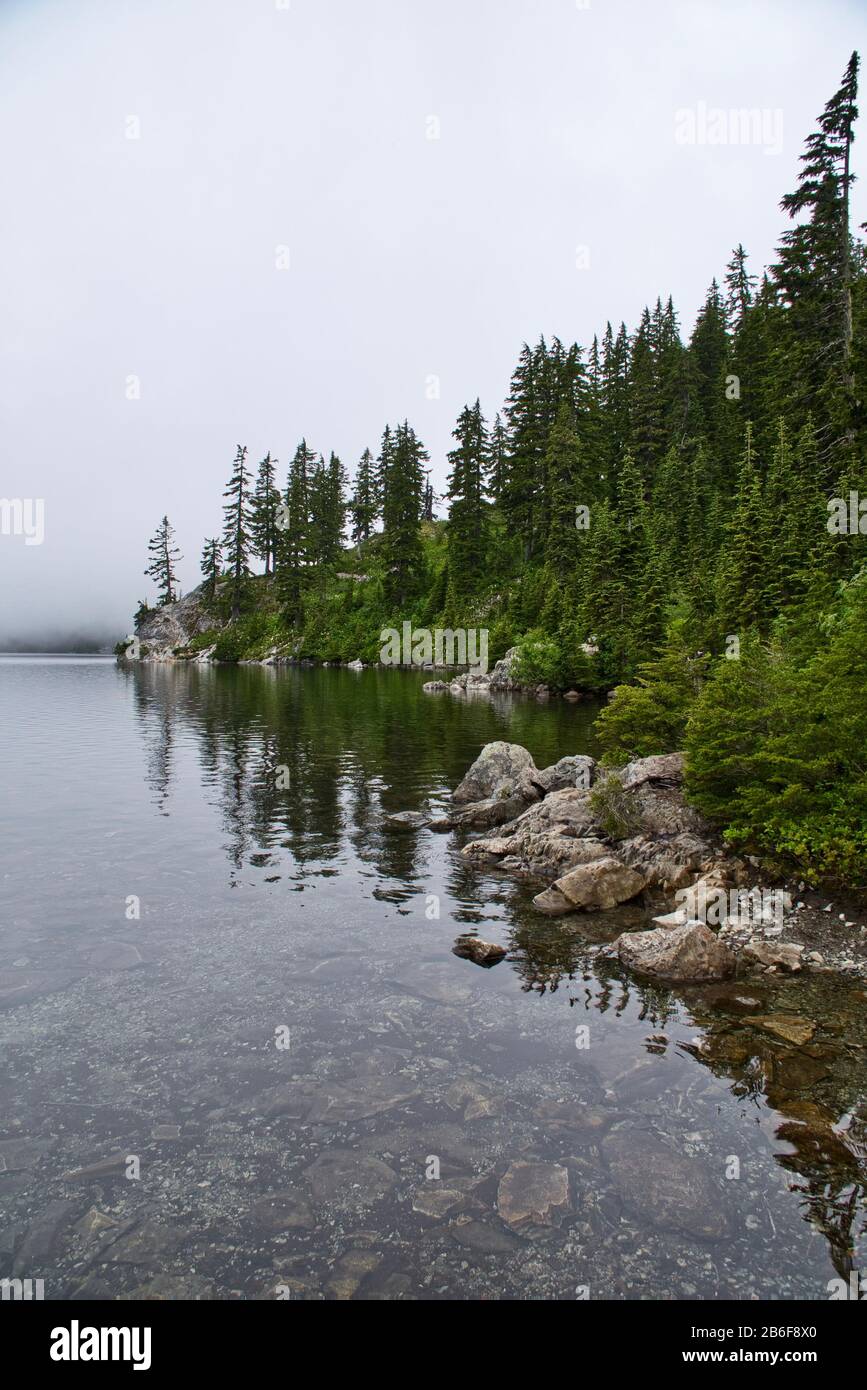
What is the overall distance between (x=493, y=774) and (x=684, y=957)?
1188 centimetres

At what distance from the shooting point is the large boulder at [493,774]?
22531mm

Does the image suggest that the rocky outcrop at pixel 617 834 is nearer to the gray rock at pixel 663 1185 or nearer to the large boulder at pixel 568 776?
the large boulder at pixel 568 776

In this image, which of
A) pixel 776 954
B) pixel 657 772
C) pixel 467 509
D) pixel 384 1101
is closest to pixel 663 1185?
pixel 384 1101

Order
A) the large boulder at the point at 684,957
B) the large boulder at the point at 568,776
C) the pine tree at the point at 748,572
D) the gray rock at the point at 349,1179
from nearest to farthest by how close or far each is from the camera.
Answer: the gray rock at the point at 349,1179 → the large boulder at the point at 684,957 → the large boulder at the point at 568,776 → the pine tree at the point at 748,572

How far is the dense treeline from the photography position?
49.6 feet

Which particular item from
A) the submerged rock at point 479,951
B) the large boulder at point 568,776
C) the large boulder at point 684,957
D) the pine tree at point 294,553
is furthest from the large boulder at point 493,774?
the pine tree at point 294,553

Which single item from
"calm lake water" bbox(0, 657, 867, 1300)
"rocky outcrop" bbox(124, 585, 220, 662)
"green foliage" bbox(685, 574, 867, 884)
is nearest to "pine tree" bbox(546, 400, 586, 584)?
"green foliage" bbox(685, 574, 867, 884)

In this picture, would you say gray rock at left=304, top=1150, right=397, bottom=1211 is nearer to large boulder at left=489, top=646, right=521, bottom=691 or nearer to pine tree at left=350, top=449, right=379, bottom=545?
large boulder at left=489, top=646, right=521, bottom=691

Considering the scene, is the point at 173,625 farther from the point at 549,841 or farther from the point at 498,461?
the point at 549,841

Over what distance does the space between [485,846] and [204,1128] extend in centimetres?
1144

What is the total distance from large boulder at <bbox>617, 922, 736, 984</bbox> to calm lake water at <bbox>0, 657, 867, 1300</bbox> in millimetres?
404

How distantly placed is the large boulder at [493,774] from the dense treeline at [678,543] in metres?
3.14
